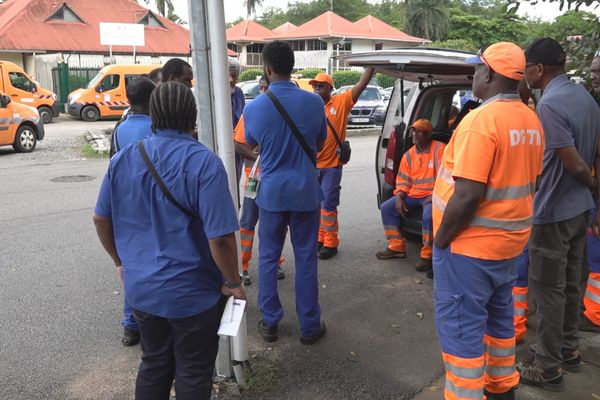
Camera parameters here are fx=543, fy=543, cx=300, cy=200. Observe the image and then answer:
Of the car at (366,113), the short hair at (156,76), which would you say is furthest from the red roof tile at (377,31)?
the short hair at (156,76)

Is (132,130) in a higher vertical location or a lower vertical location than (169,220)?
higher

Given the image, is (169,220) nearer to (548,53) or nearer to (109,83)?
(548,53)

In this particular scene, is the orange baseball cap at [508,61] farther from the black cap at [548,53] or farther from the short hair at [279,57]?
the short hair at [279,57]

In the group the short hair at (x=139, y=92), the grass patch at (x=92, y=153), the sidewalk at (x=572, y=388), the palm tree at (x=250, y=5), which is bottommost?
the grass patch at (x=92, y=153)

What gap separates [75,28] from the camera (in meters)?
29.5

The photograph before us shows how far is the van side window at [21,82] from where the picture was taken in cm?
1750

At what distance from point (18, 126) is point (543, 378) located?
12.7m

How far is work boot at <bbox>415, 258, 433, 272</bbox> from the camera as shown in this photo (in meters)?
5.25

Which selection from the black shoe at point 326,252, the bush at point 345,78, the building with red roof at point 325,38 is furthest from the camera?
the building with red roof at point 325,38

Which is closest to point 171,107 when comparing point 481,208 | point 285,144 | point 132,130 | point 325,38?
point 132,130

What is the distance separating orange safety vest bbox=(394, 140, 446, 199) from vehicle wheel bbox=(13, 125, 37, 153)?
1059cm

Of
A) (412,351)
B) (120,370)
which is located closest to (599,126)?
(412,351)

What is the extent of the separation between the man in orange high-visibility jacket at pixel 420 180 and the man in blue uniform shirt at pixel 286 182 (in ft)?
5.76

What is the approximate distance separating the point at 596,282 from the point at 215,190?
3141 millimetres
